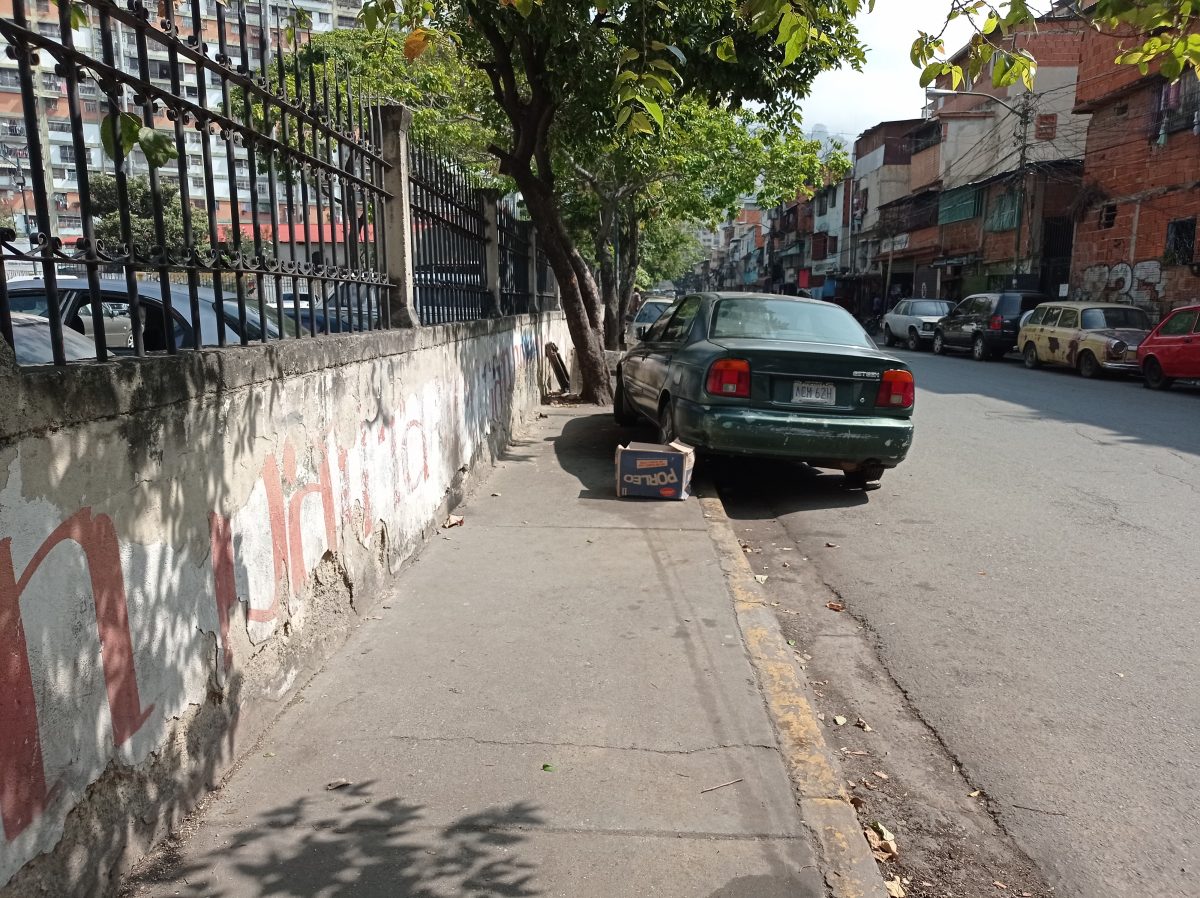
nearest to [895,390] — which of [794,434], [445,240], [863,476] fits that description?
[794,434]

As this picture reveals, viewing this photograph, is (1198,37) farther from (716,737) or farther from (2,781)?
(2,781)

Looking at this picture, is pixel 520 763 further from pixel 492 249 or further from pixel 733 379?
pixel 492 249

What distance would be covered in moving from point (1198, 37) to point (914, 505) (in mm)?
4032

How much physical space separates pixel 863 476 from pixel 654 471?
2046 millimetres

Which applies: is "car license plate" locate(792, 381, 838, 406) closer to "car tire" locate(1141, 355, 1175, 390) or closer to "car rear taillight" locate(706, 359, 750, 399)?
"car rear taillight" locate(706, 359, 750, 399)

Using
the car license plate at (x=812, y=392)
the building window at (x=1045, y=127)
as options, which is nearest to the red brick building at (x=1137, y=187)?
the building window at (x=1045, y=127)

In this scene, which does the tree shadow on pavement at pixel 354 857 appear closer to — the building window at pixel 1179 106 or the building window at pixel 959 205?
the building window at pixel 1179 106

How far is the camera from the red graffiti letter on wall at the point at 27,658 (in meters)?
1.92

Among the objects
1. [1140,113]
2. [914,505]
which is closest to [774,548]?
[914,505]

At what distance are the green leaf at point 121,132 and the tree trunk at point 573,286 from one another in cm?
818

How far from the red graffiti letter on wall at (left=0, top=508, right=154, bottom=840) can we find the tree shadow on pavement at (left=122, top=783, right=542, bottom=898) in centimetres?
45

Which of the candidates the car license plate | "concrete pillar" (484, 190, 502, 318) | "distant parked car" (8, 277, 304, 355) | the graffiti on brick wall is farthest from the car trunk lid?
the graffiti on brick wall

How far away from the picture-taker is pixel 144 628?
2.45 metres

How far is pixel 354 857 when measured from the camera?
97.6 inches
